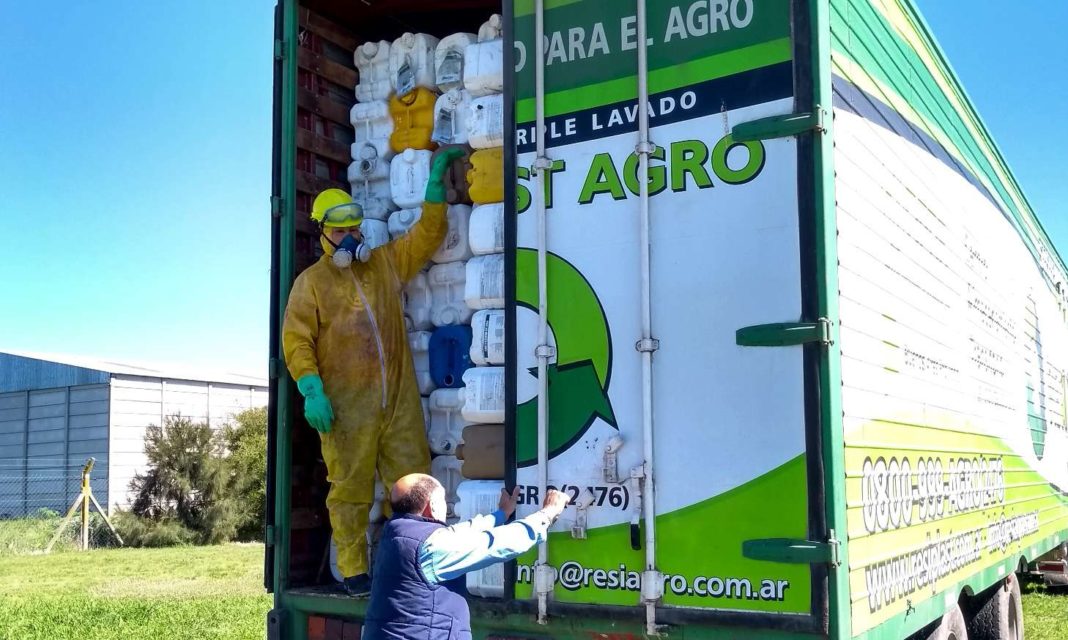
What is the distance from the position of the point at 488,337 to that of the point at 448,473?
81 centimetres

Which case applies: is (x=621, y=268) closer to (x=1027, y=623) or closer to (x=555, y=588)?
(x=555, y=588)

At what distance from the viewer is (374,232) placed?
498 centimetres

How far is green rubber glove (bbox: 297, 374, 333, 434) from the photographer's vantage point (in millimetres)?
4527

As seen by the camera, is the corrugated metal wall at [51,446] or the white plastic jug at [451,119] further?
the corrugated metal wall at [51,446]

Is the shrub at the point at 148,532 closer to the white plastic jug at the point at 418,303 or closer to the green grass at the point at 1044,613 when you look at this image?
the green grass at the point at 1044,613

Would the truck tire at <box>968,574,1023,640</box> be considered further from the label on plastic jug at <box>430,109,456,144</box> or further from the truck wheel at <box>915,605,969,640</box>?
the label on plastic jug at <box>430,109,456,144</box>

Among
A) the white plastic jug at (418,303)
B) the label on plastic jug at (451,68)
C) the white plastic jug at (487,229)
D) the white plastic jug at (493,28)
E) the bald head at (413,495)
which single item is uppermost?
the white plastic jug at (493,28)

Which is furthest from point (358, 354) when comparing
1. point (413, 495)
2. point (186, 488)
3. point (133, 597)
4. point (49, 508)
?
point (49, 508)

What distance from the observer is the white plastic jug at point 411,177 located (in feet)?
16.0

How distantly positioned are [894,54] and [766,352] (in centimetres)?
198

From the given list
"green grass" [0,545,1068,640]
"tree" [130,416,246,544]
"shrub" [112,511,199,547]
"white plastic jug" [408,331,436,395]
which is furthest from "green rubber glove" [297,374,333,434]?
"tree" [130,416,246,544]

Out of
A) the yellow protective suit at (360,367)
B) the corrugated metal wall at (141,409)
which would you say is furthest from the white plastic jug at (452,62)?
the corrugated metal wall at (141,409)

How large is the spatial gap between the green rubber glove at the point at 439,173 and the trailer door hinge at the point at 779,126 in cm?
158

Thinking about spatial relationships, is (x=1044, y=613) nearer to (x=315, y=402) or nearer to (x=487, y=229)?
(x=487, y=229)
